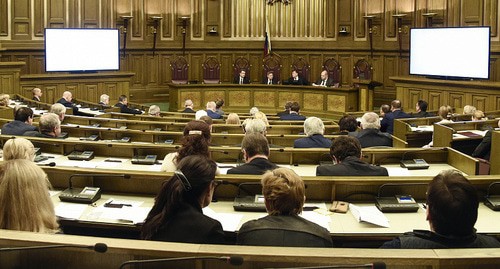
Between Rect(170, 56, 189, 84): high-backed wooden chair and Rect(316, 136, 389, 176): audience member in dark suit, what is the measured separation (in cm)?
1237

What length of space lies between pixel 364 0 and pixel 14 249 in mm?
15132

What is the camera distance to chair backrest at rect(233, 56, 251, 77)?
1733 cm

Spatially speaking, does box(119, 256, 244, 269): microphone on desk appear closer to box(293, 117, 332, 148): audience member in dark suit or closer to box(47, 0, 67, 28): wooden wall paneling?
box(293, 117, 332, 148): audience member in dark suit

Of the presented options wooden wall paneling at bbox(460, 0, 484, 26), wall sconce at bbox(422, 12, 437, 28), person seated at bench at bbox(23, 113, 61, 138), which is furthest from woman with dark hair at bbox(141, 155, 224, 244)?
wall sconce at bbox(422, 12, 437, 28)

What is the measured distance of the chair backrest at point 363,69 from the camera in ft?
52.2

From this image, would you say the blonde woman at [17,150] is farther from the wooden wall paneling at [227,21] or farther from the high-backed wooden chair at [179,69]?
the wooden wall paneling at [227,21]

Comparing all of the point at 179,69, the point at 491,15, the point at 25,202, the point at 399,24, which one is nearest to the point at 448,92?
the point at 491,15

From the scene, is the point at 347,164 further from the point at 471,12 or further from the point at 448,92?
the point at 471,12

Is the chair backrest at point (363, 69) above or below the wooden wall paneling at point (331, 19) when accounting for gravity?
below

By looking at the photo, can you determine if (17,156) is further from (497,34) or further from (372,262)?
(497,34)

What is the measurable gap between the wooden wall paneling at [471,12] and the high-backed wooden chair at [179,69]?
706cm

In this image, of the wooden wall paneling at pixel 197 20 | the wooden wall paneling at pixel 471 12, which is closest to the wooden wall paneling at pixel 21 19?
the wooden wall paneling at pixel 197 20

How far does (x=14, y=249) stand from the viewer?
234 centimetres

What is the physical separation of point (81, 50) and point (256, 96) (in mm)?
4380
